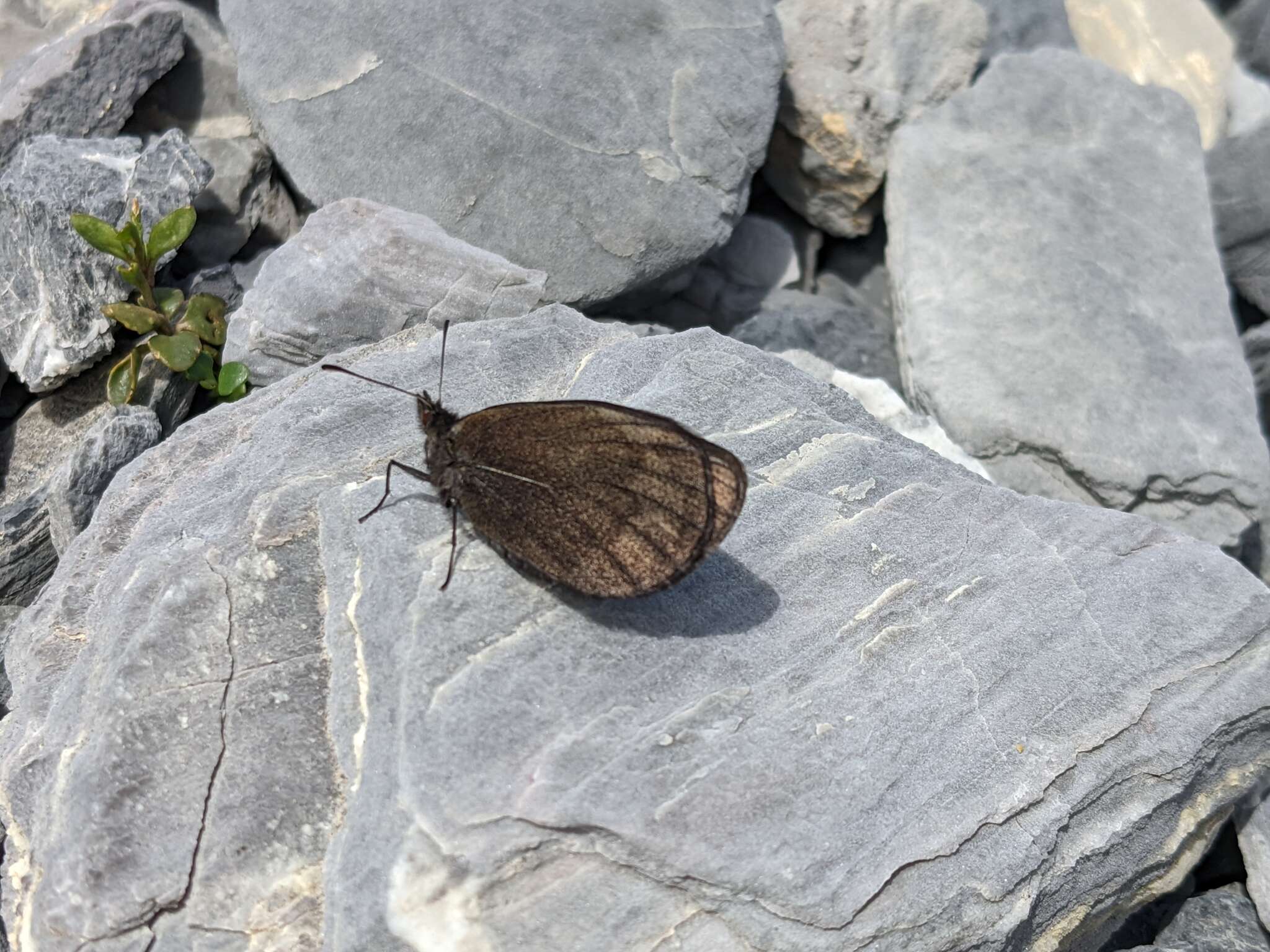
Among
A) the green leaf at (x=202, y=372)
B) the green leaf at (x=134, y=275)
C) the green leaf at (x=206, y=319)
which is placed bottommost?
the green leaf at (x=202, y=372)

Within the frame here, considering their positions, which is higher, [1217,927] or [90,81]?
[90,81]

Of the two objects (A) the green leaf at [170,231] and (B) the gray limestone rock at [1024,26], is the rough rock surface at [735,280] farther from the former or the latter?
(A) the green leaf at [170,231]

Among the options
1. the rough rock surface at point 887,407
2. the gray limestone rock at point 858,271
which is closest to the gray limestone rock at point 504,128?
the rough rock surface at point 887,407

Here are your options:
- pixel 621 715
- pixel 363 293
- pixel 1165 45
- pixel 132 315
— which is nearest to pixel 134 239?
pixel 132 315

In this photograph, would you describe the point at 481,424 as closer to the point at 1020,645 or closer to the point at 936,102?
the point at 1020,645

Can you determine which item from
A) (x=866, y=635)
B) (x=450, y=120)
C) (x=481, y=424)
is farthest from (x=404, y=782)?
(x=450, y=120)

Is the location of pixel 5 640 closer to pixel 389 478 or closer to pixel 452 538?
pixel 389 478

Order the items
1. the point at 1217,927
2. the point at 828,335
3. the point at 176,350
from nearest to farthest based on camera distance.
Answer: the point at 1217,927, the point at 176,350, the point at 828,335
